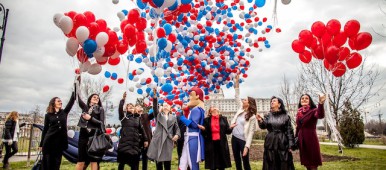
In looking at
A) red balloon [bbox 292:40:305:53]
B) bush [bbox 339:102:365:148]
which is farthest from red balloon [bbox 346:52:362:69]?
bush [bbox 339:102:365:148]

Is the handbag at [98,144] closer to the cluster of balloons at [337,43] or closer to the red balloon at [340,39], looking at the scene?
the cluster of balloons at [337,43]

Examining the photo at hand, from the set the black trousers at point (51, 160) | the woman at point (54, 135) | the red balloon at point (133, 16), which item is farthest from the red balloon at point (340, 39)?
the black trousers at point (51, 160)

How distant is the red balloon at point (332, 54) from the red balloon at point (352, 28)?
1.24 feet

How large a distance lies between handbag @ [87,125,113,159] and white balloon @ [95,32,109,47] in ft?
4.65

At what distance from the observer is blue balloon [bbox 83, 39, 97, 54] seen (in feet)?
14.5

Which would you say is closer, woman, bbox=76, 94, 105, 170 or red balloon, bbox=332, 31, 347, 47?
woman, bbox=76, 94, 105, 170

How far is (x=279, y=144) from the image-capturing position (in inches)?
162

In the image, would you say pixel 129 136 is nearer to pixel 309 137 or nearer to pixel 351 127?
pixel 309 137

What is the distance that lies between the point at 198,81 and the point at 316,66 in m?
8.79

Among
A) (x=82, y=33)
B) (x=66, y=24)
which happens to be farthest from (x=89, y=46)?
(x=66, y=24)

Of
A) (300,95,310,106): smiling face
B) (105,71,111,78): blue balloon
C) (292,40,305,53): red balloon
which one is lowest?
(300,95,310,106): smiling face

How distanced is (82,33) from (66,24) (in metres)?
0.30

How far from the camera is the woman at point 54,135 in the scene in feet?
14.6

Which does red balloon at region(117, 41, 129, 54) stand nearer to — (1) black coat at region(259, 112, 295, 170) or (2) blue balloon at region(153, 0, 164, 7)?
(2) blue balloon at region(153, 0, 164, 7)
